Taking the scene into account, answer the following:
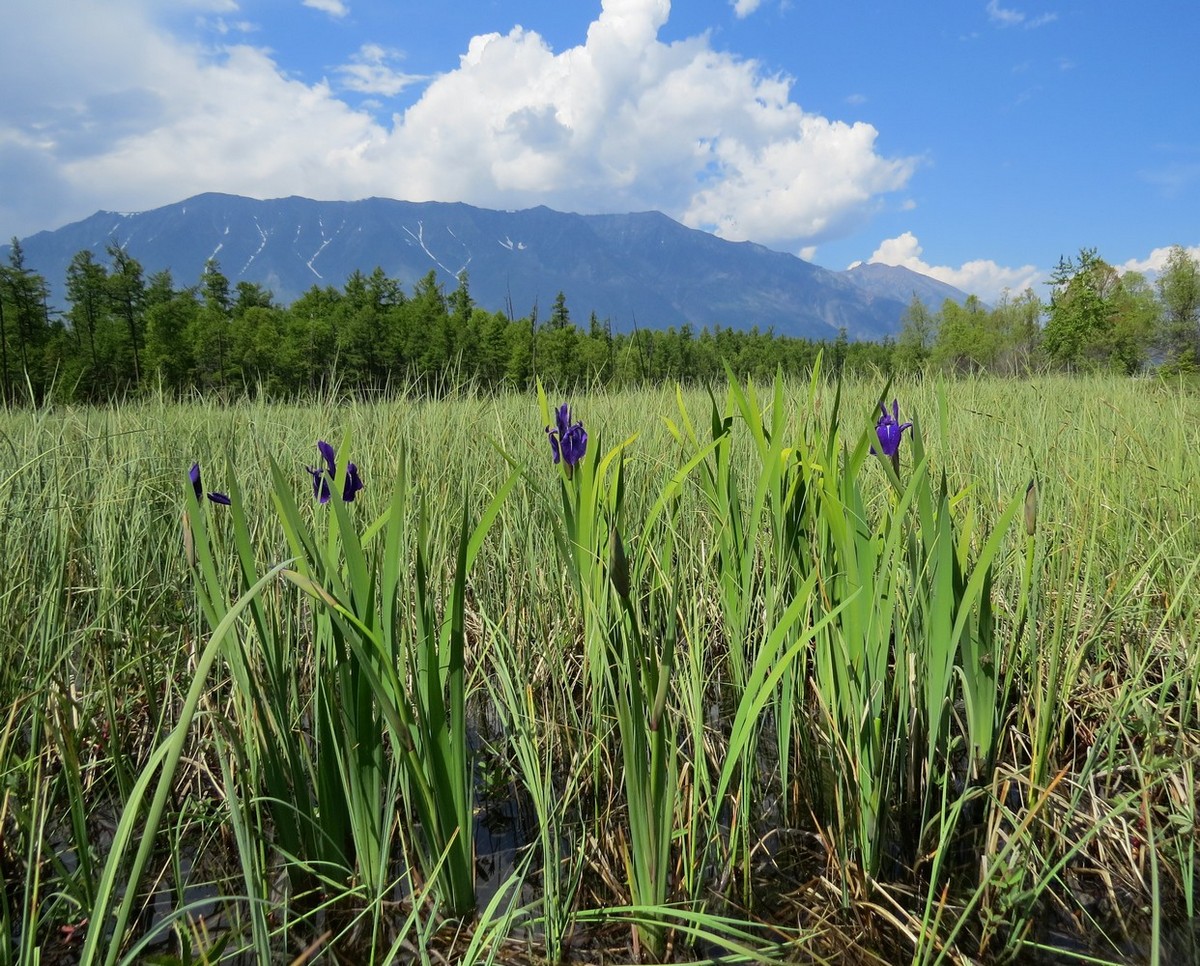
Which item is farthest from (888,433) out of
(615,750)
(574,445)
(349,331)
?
(349,331)

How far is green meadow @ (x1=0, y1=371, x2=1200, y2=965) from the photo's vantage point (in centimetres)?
117

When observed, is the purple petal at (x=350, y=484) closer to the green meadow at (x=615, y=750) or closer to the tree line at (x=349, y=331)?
the green meadow at (x=615, y=750)

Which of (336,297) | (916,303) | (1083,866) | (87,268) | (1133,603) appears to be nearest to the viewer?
(1083,866)

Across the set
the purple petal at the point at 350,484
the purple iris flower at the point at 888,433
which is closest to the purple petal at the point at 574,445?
the purple petal at the point at 350,484

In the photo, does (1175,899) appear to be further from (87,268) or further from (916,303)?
(916,303)

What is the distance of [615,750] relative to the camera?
5.71ft

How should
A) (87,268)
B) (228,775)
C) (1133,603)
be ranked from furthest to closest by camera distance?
(87,268)
(1133,603)
(228,775)

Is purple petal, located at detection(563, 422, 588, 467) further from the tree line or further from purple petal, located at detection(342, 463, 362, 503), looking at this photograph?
the tree line

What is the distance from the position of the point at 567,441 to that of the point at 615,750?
814 millimetres

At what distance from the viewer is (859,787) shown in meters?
1.39

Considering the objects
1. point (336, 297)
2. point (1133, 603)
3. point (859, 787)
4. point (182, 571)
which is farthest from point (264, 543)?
point (336, 297)

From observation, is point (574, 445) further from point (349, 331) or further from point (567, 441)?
point (349, 331)

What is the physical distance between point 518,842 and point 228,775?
0.83m

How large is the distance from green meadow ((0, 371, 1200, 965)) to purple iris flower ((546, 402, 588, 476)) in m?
0.05
